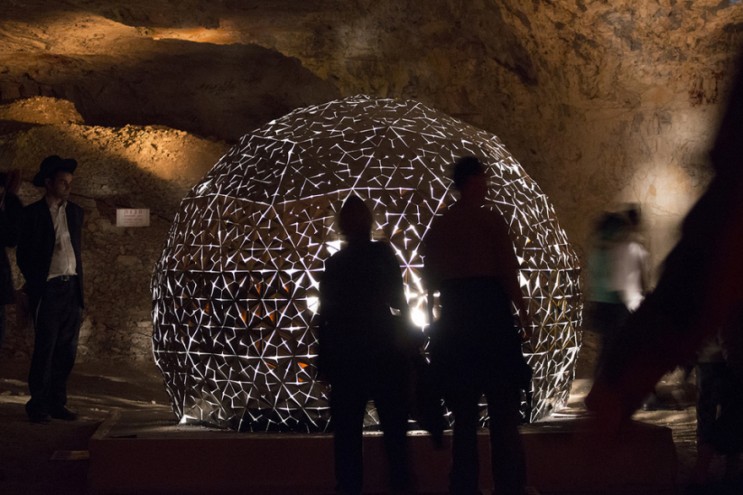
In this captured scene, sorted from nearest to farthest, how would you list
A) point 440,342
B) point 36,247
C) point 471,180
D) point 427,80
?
point 440,342 → point 471,180 → point 36,247 → point 427,80

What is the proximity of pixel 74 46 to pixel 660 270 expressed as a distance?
13028 millimetres

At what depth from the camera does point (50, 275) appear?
678cm

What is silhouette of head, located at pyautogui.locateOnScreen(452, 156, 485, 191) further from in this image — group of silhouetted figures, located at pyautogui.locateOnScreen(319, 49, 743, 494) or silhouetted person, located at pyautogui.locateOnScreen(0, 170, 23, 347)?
silhouetted person, located at pyautogui.locateOnScreen(0, 170, 23, 347)

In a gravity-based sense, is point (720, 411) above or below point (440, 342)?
below

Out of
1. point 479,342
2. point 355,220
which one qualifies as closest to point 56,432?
point 355,220

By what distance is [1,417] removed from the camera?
6.90 meters

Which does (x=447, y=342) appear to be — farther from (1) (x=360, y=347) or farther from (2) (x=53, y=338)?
(2) (x=53, y=338)

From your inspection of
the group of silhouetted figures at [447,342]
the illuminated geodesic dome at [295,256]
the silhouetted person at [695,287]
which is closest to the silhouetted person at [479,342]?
the group of silhouetted figures at [447,342]

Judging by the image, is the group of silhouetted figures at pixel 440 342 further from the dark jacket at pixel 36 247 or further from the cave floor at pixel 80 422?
the dark jacket at pixel 36 247

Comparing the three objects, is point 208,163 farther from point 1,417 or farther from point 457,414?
point 457,414

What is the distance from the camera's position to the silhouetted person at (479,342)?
13.8 ft

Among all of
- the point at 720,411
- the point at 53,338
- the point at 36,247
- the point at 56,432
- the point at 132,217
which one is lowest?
the point at 56,432

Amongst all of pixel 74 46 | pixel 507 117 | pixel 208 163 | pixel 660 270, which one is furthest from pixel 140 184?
pixel 660 270

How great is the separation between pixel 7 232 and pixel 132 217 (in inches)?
255
